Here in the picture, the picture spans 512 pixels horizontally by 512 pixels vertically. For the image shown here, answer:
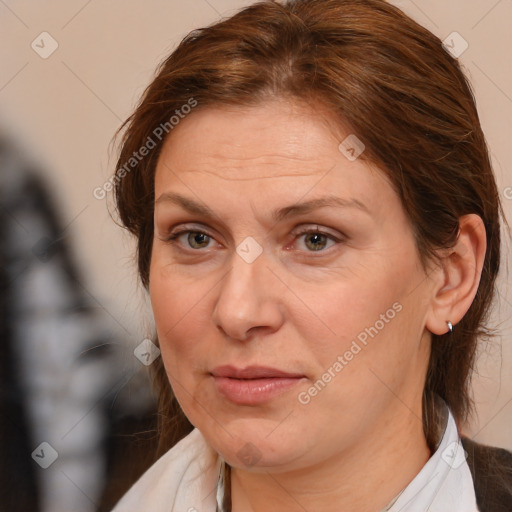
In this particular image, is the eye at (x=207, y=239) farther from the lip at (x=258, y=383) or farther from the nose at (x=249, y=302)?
the lip at (x=258, y=383)

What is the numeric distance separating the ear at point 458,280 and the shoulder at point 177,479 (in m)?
0.58

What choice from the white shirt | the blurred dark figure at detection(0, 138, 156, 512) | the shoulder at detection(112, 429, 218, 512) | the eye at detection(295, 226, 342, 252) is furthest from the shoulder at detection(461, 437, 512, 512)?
the blurred dark figure at detection(0, 138, 156, 512)

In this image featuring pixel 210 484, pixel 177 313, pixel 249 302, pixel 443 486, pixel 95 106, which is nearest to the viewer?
pixel 249 302

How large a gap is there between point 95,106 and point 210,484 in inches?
47.2

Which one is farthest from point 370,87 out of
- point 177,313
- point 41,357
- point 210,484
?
point 41,357

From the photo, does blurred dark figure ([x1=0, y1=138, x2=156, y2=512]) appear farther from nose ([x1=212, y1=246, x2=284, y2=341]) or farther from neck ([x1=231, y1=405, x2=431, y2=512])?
nose ([x1=212, y1=246, x2=284, y2=341])

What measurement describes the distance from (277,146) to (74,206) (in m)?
1.35

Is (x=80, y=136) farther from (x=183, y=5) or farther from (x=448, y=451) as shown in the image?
(x=448, y=451)

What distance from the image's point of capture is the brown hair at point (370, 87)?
1.43 meters

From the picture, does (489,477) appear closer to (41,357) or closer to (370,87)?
(370,87)

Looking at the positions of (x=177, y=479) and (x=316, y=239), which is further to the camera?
(x=177, y=479)

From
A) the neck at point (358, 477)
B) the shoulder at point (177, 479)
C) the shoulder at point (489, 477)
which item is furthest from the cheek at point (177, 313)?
the shoulder at point (489, 477)

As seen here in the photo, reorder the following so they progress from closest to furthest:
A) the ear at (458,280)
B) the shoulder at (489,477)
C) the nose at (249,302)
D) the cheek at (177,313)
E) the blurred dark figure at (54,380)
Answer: the nose at (249,302), the cheek at (177,313), the ear at (458,280), the shoulder at (489,477), the blurred dark figure at (54,380)

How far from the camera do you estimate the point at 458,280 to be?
1566 mm
